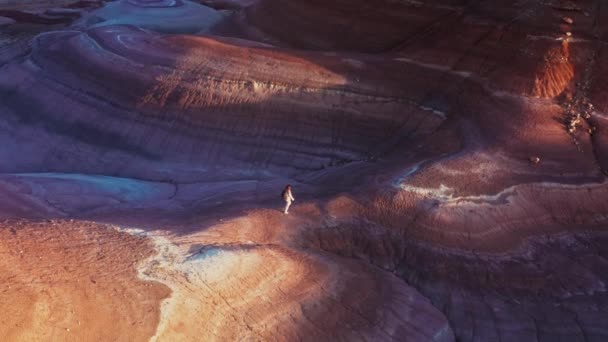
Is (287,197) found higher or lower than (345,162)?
higher

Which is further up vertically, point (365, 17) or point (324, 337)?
point (365, 17)

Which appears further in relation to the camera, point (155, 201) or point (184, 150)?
point (184, 150)

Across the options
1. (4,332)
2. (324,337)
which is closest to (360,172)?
(324,337)

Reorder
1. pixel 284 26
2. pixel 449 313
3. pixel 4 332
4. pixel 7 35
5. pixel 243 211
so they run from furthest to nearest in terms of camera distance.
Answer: pixel 7 35 < pixel 284 26 < pixel 243 211 < pixel 449 313 < pixel 4 332

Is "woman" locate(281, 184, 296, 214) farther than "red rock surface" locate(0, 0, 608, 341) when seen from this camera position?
Yes

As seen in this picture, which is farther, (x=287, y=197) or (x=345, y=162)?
(x=345, y=162)

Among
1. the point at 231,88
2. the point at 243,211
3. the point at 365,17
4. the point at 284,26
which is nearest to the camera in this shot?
the point at 243,211

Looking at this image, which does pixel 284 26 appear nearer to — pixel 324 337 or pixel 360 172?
pixel 360 172

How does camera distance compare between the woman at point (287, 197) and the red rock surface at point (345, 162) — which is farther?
the woman at point (287, 197)
